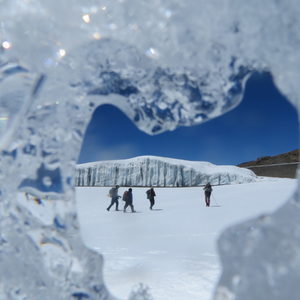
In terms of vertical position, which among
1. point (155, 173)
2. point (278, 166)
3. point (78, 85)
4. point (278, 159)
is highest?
point (278, 159)

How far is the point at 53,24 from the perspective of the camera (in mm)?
1397

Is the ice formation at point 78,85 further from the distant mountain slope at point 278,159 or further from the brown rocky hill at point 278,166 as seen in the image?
the distant mountain slope at point 278,159

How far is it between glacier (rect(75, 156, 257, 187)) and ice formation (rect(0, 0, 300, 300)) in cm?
2164

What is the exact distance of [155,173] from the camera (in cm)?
2386

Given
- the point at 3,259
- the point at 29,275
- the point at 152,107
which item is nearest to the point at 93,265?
the point at 29,275

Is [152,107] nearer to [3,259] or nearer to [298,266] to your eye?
[298,266]

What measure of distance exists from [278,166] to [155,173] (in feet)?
54.2

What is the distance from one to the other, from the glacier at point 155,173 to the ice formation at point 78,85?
852 inches

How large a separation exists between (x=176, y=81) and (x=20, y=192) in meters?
1.05

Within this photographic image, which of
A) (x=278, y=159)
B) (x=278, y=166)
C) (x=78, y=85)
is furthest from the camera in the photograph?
(x=278, y=159)

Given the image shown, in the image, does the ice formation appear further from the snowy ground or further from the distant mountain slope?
the distant mountain slope

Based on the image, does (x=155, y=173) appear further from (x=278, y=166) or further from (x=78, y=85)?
(x=78, y=85)

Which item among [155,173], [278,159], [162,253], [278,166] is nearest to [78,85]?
[162,253]

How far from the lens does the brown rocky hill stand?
1153 inches
